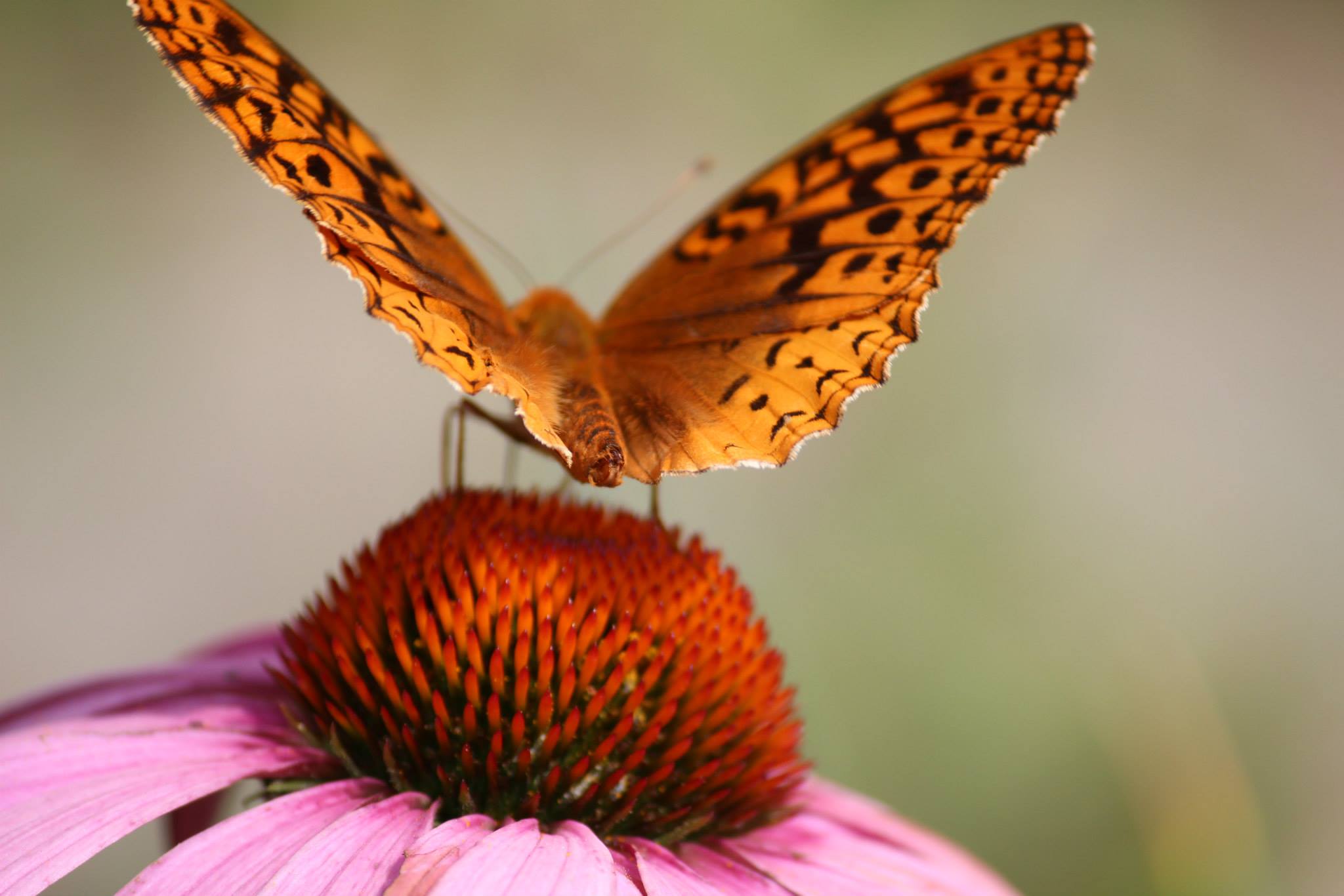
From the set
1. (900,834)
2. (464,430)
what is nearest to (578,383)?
(464,430)

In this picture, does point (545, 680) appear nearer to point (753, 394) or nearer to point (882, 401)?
point (753, 394)

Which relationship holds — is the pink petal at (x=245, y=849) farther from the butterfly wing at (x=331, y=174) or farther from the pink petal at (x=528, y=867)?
the butterfly wing at (x=331, y=174)

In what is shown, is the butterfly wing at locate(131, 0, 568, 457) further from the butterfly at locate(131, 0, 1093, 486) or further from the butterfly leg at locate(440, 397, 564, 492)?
the butterfly leg at locate(440, 397, 564, 492)

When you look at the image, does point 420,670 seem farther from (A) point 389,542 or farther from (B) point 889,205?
(B) point 889,205

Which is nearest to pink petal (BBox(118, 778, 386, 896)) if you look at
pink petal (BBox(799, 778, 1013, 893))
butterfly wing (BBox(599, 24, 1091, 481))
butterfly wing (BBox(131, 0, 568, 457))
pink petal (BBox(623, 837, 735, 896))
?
pink petal (BBox(623, 837, 735, 896))

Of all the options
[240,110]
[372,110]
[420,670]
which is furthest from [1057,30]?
[372,110]

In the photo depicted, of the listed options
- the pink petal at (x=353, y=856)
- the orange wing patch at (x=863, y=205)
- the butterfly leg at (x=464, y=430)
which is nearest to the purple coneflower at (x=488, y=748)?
the pink petal at (x=353, y=856)
